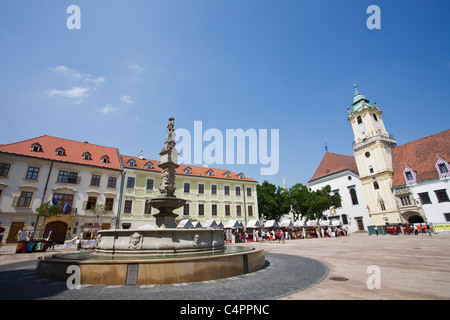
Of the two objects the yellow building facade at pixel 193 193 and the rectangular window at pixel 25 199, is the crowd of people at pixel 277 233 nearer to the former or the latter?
the yellow building facade at pixel 193 193

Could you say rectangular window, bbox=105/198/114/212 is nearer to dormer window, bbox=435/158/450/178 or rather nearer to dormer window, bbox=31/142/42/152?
dormer window, bbox=31/142/42/152

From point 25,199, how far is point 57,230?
473cm

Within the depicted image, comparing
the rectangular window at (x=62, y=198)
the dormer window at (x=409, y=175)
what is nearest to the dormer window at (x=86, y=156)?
the rectangular window at (x=62, y=198)

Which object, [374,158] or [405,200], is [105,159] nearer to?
[374,158]

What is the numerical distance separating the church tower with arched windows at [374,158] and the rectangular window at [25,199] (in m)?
50.9

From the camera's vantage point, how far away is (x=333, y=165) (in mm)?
50781

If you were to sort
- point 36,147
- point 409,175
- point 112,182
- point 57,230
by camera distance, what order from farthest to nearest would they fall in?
point 409,175
point 112,182
point 36,147
point 57,230

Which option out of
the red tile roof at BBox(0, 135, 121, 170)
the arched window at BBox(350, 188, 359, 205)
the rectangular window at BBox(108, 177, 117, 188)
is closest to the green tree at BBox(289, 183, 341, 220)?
the arched window at BBox(350, 188, 359, 205)

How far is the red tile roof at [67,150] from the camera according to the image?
80.8 feet

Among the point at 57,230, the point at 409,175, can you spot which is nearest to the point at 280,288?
the point at 57,230

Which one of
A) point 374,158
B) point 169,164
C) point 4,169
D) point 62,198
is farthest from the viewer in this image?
point 374,158

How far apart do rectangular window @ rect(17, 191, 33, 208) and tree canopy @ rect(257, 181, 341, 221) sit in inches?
1436
